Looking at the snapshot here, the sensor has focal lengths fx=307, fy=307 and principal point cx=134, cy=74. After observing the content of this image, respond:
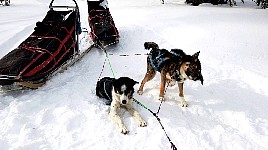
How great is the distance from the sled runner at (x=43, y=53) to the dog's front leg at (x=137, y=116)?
5.26 feet

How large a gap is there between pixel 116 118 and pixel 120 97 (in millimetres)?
278

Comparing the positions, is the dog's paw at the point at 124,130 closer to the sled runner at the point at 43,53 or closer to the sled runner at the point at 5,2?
the sled runner at the point at 43,53

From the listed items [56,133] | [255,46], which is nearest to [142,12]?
[255,46]

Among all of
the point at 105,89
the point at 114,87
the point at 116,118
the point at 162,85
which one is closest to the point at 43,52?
the point at 105,89

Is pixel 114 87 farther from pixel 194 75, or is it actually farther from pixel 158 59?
pixel 194 75

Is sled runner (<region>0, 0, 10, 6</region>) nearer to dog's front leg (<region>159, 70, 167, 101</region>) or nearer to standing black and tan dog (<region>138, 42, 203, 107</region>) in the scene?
standing black and tan dog (<region>138, 42, 203, 107</region>)

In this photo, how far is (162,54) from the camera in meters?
4.64

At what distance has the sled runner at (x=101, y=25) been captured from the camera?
668 cm

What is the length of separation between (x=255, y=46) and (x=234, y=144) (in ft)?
11.0

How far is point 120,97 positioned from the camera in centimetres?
396

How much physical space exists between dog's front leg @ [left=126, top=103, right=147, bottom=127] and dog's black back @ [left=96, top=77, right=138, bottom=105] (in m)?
0.27

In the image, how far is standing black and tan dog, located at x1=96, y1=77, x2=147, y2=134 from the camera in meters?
3.92

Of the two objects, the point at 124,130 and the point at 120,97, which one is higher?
the point at 120,97

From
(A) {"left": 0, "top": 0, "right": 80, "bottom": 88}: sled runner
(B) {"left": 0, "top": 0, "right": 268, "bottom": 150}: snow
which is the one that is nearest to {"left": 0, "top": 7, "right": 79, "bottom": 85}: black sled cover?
(A) {"left": 0, "top": 0, "right": 80, "bottom": 88}: sled runner
